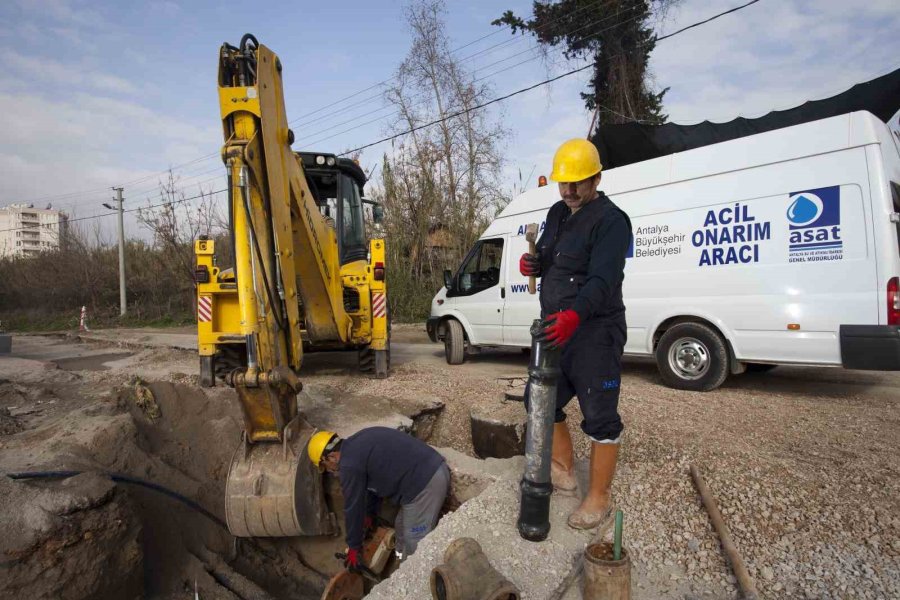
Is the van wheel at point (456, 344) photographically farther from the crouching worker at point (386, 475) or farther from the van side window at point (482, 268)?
the crouching worker at point (386, 475)

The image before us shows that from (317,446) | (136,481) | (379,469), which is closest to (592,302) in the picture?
(379,469)

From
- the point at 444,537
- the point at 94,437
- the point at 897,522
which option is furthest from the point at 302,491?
the point at 897,522

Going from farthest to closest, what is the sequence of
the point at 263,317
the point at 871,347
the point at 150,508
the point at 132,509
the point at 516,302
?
the point at 516,302, the point at 871,347, the point at 150,508, the point at 132,509, the point at 263,317

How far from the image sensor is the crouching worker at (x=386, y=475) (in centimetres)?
346

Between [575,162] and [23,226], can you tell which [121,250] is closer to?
[575,162]

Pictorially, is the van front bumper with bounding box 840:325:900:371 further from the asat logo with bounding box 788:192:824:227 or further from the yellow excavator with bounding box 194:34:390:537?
the yellow excavator with bounding box 194:34:390:537

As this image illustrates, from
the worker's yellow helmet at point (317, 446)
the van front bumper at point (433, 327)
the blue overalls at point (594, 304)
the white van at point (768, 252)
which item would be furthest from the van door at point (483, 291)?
the blue overalls at point (594, 304)

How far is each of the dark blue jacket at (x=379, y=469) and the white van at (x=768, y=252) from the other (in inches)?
140

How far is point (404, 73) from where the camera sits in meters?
18.1

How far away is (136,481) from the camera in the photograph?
4.19 meters

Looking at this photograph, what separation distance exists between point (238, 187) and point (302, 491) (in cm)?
212

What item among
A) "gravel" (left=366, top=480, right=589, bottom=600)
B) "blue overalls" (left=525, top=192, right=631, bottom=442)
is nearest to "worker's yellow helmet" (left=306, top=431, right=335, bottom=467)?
"gravel" (left=366, top=480, right=589, bottom=600)

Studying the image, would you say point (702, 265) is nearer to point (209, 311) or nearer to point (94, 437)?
point (209, 311)

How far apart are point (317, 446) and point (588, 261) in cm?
223
